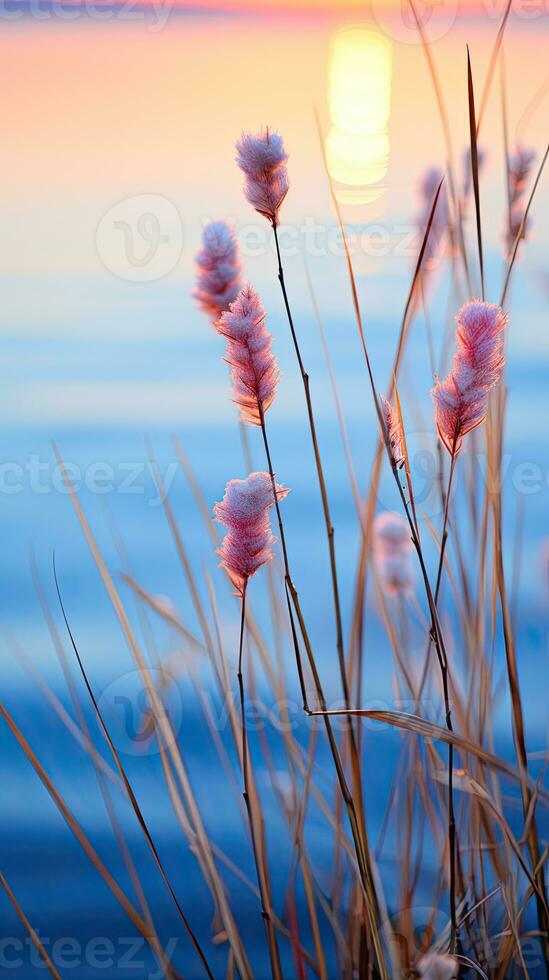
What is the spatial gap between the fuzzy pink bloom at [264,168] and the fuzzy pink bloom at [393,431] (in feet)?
0.45

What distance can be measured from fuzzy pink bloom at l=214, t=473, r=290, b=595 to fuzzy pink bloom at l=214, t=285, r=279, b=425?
0.17 ft

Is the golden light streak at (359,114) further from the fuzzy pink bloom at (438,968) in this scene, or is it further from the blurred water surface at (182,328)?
the fuzzy pink bloom at (438,968)

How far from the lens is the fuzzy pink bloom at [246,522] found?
22.1 inches

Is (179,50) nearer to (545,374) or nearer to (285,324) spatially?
(285,324)

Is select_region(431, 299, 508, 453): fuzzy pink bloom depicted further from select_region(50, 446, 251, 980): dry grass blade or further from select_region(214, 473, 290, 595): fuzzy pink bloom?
select_region(50, 446, 251, 980): dry grass blade

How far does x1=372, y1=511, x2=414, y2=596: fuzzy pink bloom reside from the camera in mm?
892

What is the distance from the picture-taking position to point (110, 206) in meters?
1.26

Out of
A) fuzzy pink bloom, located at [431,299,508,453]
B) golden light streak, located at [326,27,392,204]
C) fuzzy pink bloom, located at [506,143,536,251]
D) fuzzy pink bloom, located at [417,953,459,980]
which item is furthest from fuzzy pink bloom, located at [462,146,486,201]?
fuzzy pink bloom, located at [417,953,459,980]

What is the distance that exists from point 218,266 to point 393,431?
221 mm

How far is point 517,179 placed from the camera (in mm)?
771

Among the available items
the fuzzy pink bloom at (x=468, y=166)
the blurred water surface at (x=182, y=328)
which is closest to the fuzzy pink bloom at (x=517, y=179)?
the fuzzy pink bloom at (x=468, y=166)

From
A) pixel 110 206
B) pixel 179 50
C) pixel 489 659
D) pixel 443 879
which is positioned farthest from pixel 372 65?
pixel 443 879

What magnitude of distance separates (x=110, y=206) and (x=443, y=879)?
0.91 meters

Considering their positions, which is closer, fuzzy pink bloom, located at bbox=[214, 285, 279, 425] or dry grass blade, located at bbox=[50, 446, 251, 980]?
fuzzy pink bloom, located at bbox=[214, 285, 279, 425]
